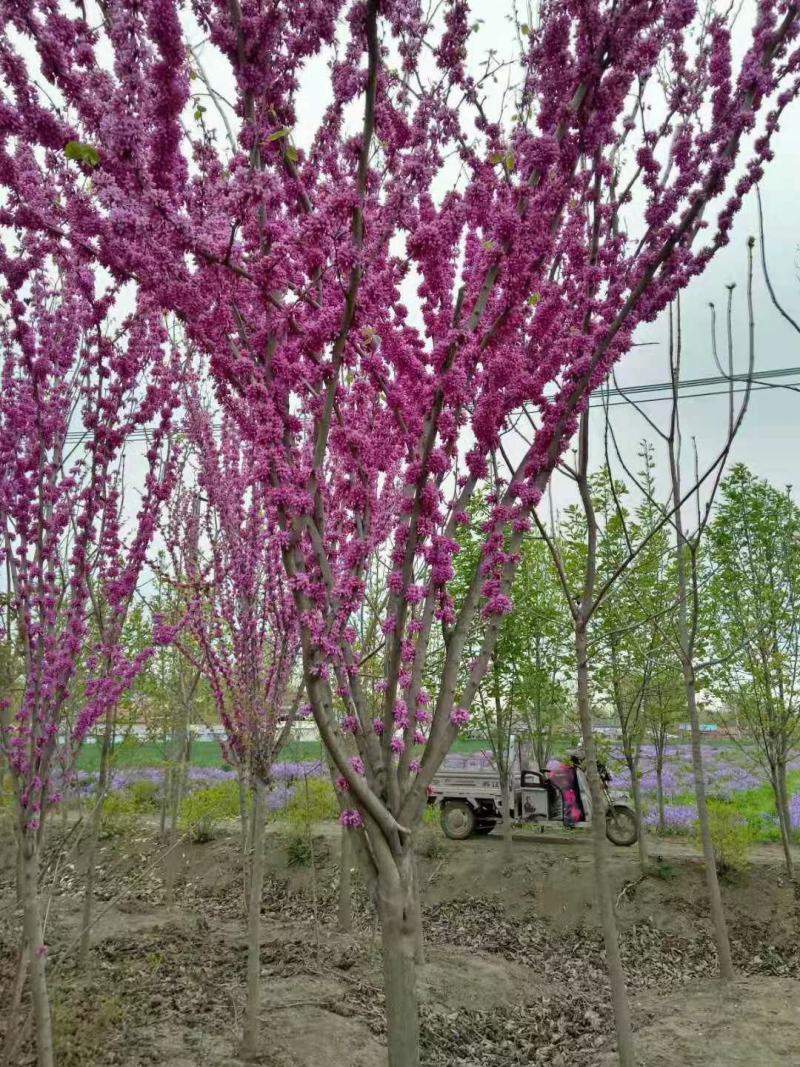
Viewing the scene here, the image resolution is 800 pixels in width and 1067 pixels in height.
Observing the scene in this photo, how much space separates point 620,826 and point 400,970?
1065 centimetres

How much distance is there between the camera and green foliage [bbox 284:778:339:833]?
11376mm

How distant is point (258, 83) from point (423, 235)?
2.93ft

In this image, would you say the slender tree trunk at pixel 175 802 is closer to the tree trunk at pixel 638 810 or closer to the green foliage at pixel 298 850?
the green foliage at pixel 298 850

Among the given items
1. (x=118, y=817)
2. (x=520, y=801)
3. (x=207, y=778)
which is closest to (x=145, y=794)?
(x=118, y=817)

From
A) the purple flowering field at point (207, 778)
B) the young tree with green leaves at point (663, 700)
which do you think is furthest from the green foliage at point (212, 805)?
the young tree with green leaves at point (663, 700)

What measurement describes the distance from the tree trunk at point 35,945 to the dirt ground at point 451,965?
40cm

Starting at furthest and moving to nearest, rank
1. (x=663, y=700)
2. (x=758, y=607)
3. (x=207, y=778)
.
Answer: (x=207, y=778), (x=663, y=700), (x=758, y=607)

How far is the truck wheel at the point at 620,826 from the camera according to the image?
11.9 m

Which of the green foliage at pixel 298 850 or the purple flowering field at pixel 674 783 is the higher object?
the purple flowering field at pixel 674 783

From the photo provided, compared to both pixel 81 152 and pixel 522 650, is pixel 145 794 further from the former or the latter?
pixel 81 152

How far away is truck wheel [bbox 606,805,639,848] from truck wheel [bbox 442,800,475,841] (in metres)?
2.23

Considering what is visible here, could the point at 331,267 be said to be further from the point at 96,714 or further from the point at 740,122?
the point at 96,714

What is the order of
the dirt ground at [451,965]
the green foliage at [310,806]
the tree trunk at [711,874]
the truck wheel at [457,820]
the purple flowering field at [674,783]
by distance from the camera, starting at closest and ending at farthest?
the dirt ground at [451,965]
the tree trunk at [711,874]
the green foliage at [310,806]
the truck wheel at [457,820]
the purple flowering field at [674,783]

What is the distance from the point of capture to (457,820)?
12523 millimetres
